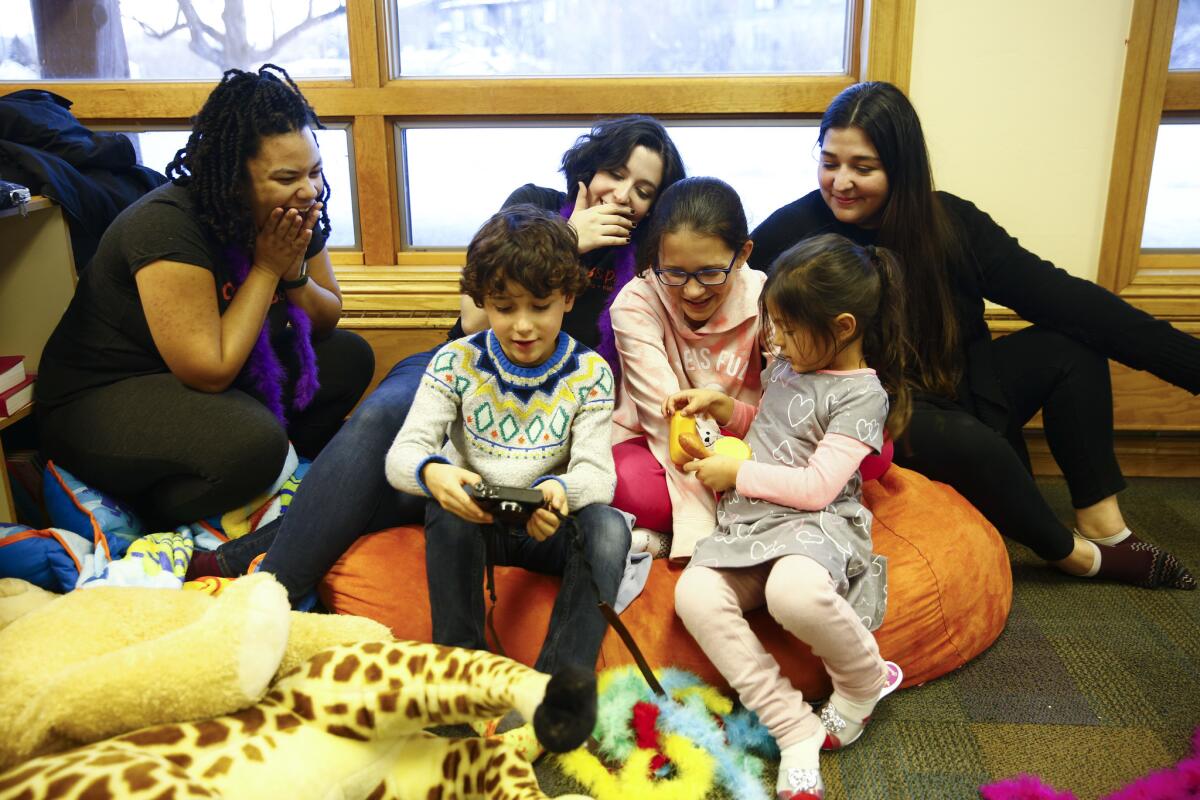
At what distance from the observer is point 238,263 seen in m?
1.67

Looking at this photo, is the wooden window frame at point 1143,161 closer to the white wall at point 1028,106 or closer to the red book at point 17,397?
the white wall at point 1028,106

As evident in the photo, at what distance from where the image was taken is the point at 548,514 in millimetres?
1286

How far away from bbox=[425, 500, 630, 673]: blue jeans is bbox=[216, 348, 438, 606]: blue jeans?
0.15 metres

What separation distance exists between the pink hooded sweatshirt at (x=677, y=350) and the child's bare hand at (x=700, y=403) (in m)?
0.03

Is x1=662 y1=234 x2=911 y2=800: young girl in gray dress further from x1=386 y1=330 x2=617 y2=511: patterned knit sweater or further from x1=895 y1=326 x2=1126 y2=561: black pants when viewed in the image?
x1=895 y1=326 x2=1126 y2=561: black pants

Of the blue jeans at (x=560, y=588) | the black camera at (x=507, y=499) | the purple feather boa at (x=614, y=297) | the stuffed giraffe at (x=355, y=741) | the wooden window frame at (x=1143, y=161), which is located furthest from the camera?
the wooden window frame at (x=1143, y=161)

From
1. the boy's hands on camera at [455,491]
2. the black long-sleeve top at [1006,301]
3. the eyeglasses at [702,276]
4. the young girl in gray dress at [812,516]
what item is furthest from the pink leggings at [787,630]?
the black long-sleeve top at [1006,301]

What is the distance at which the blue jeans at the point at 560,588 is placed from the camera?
1.36 metres

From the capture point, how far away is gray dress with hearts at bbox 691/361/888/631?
4.51 feet

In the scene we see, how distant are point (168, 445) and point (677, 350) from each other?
904 mm

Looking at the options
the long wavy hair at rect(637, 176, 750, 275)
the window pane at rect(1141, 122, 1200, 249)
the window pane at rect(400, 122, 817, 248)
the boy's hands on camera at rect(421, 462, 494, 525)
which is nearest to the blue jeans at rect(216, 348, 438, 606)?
the boy's hands on camera at rect(421, 462, 494, 525)

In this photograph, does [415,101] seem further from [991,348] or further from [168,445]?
[991,348]

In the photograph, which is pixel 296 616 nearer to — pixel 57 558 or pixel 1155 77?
pixel 57 558

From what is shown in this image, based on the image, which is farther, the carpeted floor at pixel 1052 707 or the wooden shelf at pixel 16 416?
the wooden shelf at pixel 16 416
